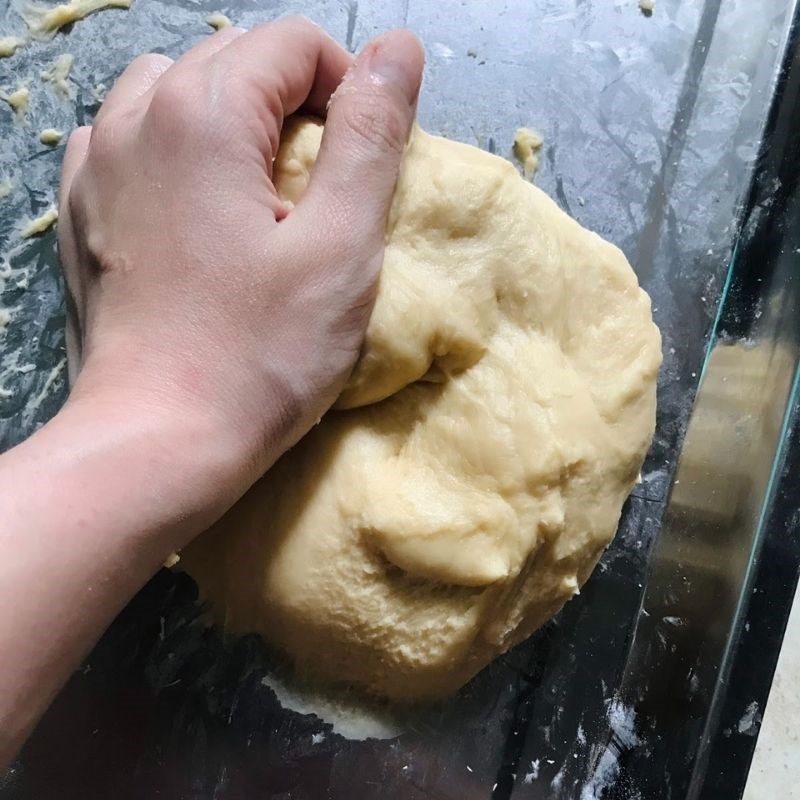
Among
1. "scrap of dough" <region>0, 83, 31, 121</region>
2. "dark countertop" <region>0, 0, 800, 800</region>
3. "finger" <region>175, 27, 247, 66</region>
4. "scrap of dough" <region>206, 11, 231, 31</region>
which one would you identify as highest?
"finger" <region>175, 27, 247, 66</region>

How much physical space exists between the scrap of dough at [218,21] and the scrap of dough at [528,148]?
1.37ft

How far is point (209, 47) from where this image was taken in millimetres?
824

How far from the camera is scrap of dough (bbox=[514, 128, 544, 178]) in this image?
110cm

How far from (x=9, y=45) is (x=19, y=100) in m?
0.08

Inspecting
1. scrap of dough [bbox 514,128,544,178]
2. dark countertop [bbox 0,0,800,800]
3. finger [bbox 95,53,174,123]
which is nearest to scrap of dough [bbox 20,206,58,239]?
dark countertop [bbox 0,0,800,800]

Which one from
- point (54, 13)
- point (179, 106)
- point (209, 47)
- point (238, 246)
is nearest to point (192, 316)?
point (238, 246)

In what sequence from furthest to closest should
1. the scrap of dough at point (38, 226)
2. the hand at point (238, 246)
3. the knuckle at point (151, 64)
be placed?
the scrap of dough at point (38, 226) < the knuckle at point (151, 64) < the hand at point (238, 246)

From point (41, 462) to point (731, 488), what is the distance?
799 millimetres

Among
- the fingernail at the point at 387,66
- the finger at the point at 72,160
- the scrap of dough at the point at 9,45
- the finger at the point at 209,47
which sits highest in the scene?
the fingernail at the point at 387,66

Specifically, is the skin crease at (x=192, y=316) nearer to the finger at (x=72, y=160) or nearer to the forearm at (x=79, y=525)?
the forearm at (x=79, y=525)

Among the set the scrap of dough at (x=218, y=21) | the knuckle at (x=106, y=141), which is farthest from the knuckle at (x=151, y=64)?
the scrap of dough at (x=218, y=21)

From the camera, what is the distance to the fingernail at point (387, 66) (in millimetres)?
727

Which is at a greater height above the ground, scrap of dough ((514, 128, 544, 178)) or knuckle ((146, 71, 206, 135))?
knuckle ((146, 71, 206, 135))

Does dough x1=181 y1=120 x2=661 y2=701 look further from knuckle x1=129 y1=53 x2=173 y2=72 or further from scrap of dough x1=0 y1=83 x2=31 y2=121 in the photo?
scrap of dough x1=0 y1=83 x2=31 y2=121
